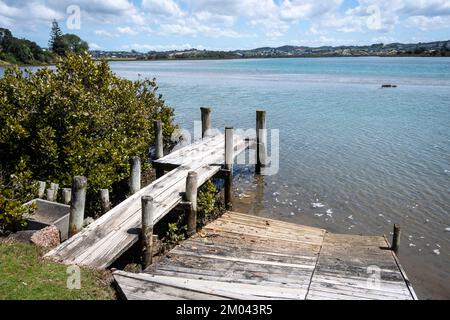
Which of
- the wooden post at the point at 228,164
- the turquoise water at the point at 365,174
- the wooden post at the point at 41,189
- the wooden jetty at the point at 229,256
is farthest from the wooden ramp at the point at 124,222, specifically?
the turquoise water at the point at 365,174

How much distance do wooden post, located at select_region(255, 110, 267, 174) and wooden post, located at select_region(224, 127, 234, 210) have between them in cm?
367

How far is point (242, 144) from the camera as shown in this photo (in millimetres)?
16125

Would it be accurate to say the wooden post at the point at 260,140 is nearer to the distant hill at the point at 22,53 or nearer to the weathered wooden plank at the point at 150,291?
the weathered wooden plank at the point at 150,291

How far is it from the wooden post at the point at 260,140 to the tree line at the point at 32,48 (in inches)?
3009

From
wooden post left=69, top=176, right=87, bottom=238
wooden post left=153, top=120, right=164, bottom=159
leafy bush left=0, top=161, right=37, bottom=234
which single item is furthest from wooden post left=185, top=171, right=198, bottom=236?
wooden post left=153, top=120, right=164, bottom=159

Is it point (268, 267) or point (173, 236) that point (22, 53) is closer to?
point (173, 236)

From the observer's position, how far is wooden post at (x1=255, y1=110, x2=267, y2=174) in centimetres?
1620

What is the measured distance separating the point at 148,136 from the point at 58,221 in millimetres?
6371

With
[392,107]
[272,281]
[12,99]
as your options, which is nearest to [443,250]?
[272,281]

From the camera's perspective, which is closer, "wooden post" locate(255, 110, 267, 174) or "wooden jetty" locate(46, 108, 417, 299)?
"wooden jetty" locate(46, 108, 417, 299)

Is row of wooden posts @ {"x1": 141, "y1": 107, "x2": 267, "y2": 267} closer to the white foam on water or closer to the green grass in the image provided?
the green grass

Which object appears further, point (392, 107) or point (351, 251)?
point (392, 107)

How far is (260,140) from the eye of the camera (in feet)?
54.2
